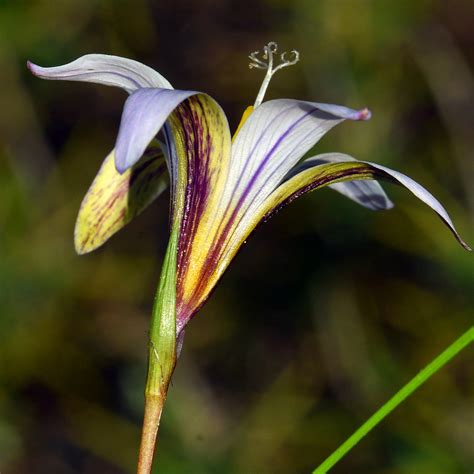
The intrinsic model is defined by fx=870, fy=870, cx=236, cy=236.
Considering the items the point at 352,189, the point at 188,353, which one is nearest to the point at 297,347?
the point at 188,353

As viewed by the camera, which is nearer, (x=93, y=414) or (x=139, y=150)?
(x=139, y=150)

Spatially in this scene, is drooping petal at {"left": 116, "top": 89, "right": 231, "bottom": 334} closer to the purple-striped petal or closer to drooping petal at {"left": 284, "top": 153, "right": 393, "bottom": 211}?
the purple-striped petal

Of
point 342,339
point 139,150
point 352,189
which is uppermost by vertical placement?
point 139,150

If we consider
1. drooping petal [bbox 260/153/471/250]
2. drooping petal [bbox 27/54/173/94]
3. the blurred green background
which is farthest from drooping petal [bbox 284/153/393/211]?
the blurred green background

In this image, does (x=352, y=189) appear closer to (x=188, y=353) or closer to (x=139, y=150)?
(x=139, y=150)

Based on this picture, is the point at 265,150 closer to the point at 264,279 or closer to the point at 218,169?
the point at 218,169
